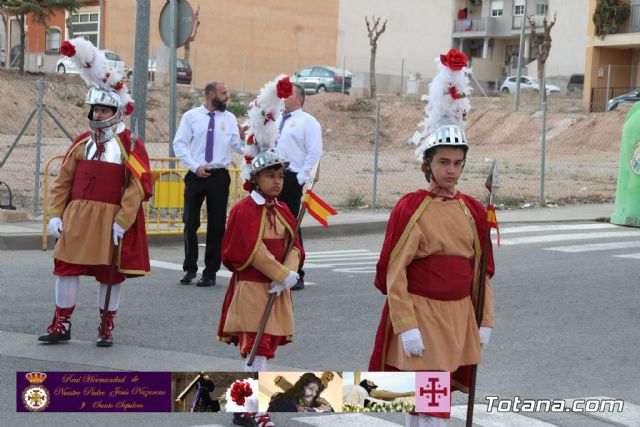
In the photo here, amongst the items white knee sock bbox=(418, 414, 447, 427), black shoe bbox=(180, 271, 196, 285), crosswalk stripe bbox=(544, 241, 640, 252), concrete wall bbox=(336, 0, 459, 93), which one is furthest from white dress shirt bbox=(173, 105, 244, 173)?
concrete wall bbox=(336, 0, 459, 93)

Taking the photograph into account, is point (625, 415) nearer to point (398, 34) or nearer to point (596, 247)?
point (596, 247)

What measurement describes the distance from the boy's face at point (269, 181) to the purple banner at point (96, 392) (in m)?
1.76

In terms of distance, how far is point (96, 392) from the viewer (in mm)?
4527

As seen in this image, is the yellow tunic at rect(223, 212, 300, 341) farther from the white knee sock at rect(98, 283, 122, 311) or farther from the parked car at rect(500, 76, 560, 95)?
the parked car at rect(500, 76, 560, 95)

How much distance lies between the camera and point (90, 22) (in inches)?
2228

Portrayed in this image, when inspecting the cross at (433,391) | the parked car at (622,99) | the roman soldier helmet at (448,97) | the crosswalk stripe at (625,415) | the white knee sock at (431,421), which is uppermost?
the parked car at (622,99)

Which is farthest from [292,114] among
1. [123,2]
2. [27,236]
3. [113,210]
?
[123,2]

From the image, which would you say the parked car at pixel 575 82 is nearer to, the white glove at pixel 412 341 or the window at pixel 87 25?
the window at pixel 87 25

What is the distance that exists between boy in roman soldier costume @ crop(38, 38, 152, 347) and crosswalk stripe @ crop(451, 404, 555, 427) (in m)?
2.70

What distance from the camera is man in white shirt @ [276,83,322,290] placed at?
10.4 metres

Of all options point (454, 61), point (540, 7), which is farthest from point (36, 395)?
point (540, 7)

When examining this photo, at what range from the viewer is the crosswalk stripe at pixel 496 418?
6.16 metres

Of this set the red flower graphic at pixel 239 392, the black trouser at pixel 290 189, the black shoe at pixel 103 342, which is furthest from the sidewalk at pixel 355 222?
the red flower graphic at pixel 239 392

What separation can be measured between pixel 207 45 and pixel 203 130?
49563 mm
